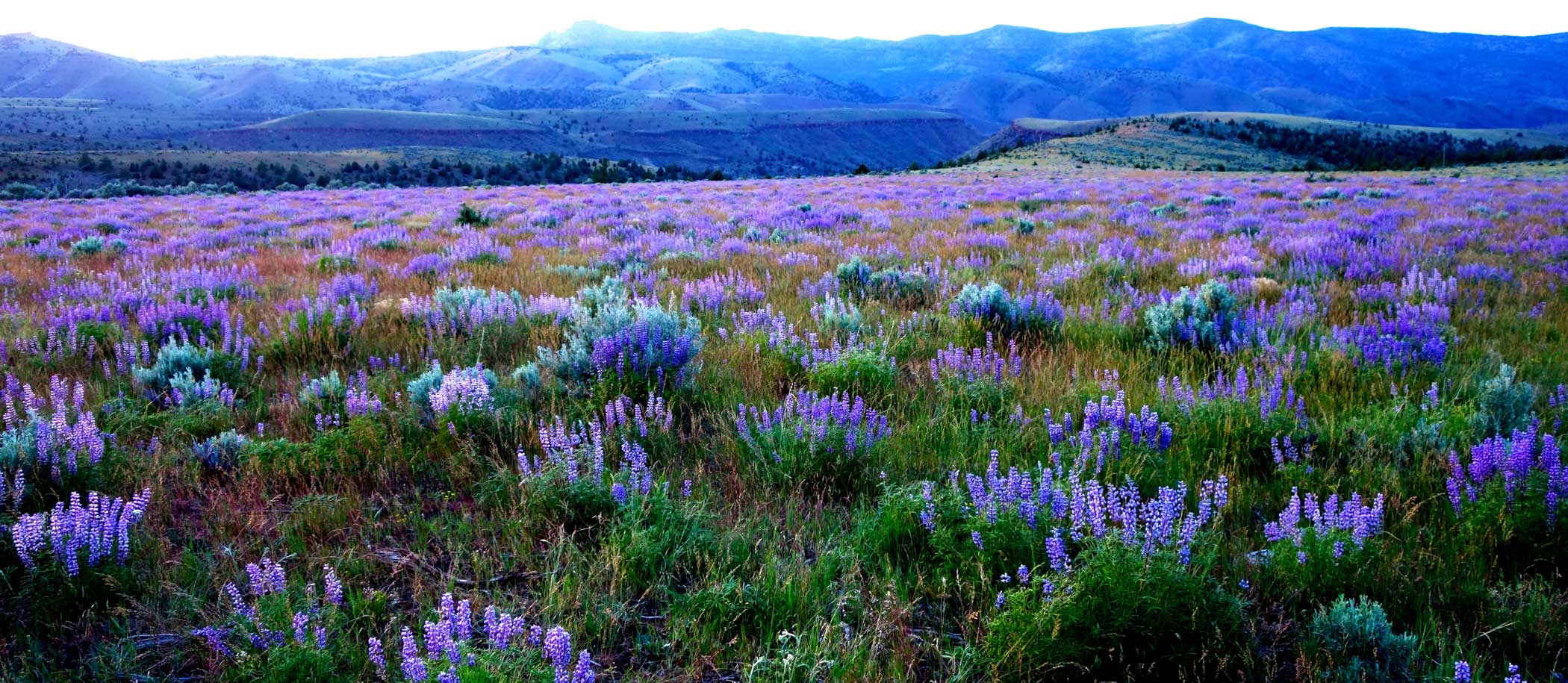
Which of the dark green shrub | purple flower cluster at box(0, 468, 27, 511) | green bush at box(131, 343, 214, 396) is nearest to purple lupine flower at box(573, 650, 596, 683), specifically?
purple flower cluster at box(0, 468, 27, 511)

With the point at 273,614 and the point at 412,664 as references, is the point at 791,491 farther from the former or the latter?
the point at 273,614

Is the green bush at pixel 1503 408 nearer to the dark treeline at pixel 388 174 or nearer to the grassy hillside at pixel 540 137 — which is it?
the dark treeline at pixel 388 174

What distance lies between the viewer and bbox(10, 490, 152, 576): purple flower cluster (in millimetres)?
2203

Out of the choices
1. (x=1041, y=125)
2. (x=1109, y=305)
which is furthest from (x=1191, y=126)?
(x=1109, y=305)

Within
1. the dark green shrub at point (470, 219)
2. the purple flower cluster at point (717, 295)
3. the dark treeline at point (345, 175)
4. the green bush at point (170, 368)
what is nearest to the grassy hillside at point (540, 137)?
the dark treeline at point (345, 175)

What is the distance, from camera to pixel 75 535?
88.0 inches

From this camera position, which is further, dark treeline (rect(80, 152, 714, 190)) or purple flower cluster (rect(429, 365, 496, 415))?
dark treeline (rect(80, 152, 714, 190))

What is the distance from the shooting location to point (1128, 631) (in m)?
2.00

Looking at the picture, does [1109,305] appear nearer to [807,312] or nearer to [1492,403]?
[807,312]

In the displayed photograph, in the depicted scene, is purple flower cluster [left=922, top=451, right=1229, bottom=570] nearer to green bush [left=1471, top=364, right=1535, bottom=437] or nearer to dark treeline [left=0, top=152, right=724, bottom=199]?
green bush [left=1471, top=364, right=1535, bottom=437]

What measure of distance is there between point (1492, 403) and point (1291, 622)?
81.1 inches

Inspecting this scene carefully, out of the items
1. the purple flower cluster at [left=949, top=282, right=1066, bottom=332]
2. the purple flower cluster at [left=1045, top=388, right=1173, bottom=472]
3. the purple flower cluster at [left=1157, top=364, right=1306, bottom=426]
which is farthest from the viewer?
the purple flower cluster at [left=949, top=282, right=1066, bottom=332]

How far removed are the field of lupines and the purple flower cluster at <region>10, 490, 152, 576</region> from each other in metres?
0.01

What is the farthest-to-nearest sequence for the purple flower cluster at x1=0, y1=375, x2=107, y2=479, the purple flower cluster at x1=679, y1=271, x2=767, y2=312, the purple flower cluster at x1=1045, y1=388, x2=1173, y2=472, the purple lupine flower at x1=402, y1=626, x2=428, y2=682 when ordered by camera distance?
the purple flower cluster at x1=679, y1=271, x2=767, y2=312 < the purple flower cluster at x1=1045, y1=388, x2=1173, y2=472 < the purple flower cluster at x1=0, y1=375, x2=107, y2=479 < the purple lupine flower at x1=402, y1=626, x2=428, y2=682
